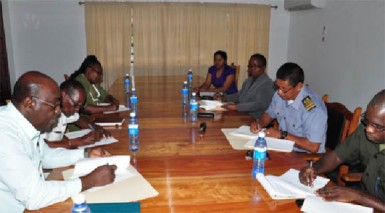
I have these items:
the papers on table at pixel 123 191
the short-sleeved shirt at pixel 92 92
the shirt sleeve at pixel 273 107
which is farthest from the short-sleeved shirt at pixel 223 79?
the papers on table at pixel 123 191

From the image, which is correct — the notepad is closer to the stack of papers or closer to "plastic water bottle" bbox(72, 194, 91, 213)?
the stack of papers

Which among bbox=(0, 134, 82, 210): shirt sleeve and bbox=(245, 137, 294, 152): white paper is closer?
bbox=(0, 134, 82, 210): shirt sleeve

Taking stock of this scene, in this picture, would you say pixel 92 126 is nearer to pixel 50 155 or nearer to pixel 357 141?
pixel 50 155

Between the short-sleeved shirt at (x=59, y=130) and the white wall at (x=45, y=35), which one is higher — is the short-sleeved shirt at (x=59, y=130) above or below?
below

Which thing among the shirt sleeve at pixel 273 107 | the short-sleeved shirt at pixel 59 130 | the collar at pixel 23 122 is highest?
the collar at pixel 23 122

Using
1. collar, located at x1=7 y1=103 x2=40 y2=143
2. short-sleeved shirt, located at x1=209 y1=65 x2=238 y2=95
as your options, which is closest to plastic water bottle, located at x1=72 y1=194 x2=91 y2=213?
collar, located at x1=7 y1=103 x2=40 y2=143

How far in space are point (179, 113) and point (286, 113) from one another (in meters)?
0.91

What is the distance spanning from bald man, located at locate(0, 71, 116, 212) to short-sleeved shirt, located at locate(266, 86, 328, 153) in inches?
52.3

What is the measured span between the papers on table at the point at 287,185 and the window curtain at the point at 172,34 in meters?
5.01

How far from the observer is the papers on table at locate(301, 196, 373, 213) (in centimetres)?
133

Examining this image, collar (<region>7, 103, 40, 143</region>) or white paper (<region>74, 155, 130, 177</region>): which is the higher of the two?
collar (<region>7, 103, 40, 143</region>)

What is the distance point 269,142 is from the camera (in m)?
2.13

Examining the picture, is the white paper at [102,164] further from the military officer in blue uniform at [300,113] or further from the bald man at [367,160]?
the military officer in blue uniform at [300,113]

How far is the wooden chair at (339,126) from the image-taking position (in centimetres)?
221
